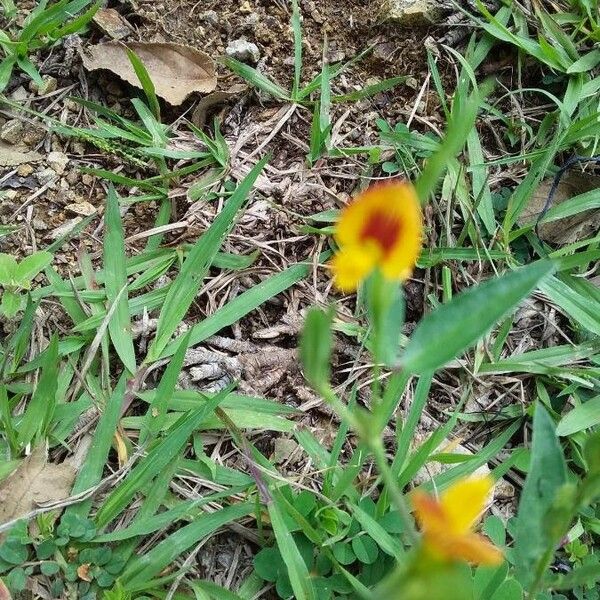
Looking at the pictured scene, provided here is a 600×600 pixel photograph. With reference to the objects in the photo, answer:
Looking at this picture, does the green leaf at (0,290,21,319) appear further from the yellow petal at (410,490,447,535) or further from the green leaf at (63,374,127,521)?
the yellow petal at (410,490,447,535)

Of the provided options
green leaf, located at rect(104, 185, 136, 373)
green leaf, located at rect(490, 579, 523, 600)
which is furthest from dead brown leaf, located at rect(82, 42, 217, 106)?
green leaf, located at rect(490, 579, 523, 600)

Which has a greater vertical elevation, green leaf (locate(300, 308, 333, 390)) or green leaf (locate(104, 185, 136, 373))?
green leaf (locate(300, 308, 333, 390))

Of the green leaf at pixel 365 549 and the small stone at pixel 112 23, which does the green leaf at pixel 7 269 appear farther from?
the green leaf at pixel 365 549

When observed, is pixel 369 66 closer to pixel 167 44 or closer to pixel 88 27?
pixel 167 44

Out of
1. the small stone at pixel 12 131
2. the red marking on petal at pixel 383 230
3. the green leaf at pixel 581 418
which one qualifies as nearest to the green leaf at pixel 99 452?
the small stone at pixel 12 131

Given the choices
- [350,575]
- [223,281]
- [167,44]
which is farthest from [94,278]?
[350,575]

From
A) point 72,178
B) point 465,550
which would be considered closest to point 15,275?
point 72,178

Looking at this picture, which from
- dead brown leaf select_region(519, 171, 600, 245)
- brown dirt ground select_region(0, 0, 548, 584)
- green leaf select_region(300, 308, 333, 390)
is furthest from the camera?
dead brown leaf select_region(519, 171, 600, 245)

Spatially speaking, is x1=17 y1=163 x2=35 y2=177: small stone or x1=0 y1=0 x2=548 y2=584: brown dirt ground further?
x1=17 y1=163 x2=35 y2=177: small stone
